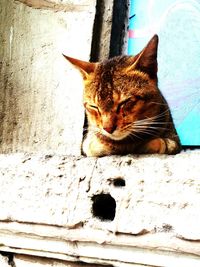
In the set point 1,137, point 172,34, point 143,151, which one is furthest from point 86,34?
point 143,151

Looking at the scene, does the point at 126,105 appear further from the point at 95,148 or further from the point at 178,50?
the point at 178,50

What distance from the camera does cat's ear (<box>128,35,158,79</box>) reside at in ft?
3.88

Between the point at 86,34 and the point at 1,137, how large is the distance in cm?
46

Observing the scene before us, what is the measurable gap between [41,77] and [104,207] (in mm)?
614

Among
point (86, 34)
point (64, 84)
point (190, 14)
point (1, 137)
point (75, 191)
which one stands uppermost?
point (190, 14)

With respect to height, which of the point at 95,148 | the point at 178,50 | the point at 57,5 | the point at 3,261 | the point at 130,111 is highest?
the point at 57,5

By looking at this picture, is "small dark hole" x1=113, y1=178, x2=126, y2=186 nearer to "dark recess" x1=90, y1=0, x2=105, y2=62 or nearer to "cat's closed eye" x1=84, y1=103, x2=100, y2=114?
"cat's closed eye" x1=84, y1=103, x2=100, y2=114

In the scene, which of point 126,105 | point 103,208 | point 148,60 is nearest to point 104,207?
point 103,208

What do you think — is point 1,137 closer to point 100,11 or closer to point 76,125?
point 76,125

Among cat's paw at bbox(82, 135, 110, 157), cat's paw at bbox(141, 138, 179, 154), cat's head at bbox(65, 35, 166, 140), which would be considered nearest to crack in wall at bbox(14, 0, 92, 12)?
cat's head at bbox(65, 35, 166, 140)

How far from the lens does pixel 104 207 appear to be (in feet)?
3.97

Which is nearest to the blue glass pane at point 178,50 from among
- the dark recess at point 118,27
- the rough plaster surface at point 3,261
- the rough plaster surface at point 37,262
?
the dark recess at point 118,27

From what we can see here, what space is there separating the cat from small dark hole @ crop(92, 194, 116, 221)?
12cm

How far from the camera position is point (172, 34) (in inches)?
66.4
